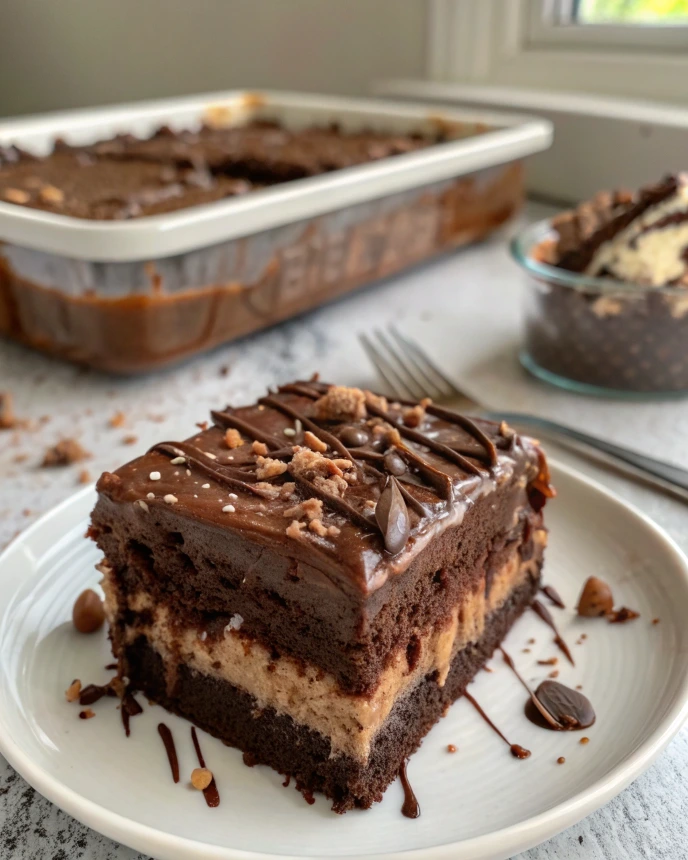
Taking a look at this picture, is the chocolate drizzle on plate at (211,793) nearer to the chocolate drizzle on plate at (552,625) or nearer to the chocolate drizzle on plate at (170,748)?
the chocolate drizzle on plate at (170,748)

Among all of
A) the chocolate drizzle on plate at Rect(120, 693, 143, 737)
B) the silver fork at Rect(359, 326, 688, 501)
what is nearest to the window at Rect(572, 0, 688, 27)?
the silver fork at Rect(359, 326, 688, 501)

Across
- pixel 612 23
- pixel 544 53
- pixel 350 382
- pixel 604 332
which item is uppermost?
pixel 612 23

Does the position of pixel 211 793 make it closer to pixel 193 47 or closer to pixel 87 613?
pixel 87 613

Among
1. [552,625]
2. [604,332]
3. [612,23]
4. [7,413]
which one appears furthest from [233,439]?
[612,23]

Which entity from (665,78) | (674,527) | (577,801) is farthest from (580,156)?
(577,801)

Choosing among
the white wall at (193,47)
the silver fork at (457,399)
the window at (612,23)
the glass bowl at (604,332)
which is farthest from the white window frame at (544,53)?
the silver fork at (457,399)

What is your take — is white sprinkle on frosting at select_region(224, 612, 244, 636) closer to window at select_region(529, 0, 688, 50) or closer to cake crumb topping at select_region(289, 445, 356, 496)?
cake crumb topping at select_region(289, 445, 356, 496)

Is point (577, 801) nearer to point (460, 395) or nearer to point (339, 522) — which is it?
point (339, 522)
